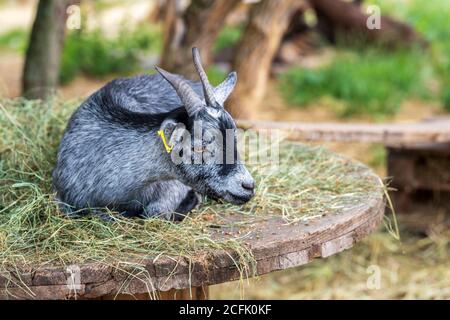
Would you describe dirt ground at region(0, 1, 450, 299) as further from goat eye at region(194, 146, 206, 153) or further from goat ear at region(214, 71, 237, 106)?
goat eye at region(194, 146, 206, 153)

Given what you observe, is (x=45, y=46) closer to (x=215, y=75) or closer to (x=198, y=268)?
(x=215, y=75)

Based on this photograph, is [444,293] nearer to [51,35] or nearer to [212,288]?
[212,288]

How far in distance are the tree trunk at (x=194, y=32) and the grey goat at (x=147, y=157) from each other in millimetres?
2663

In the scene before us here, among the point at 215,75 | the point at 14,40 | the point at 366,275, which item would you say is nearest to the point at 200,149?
the point at 366,275

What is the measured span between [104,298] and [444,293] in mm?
2556

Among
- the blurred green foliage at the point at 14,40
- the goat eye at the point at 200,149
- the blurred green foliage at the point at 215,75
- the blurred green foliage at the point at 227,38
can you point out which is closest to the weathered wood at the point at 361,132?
the goat eye at the point at 200,149

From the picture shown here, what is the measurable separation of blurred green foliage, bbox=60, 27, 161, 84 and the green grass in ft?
6.50

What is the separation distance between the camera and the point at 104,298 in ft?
11.0

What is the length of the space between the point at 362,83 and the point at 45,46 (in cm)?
374

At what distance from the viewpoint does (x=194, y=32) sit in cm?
623

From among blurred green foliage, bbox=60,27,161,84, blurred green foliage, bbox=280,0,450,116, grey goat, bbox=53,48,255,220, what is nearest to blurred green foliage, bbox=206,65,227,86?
blurred green foliage, bbox=280,0,450,116
